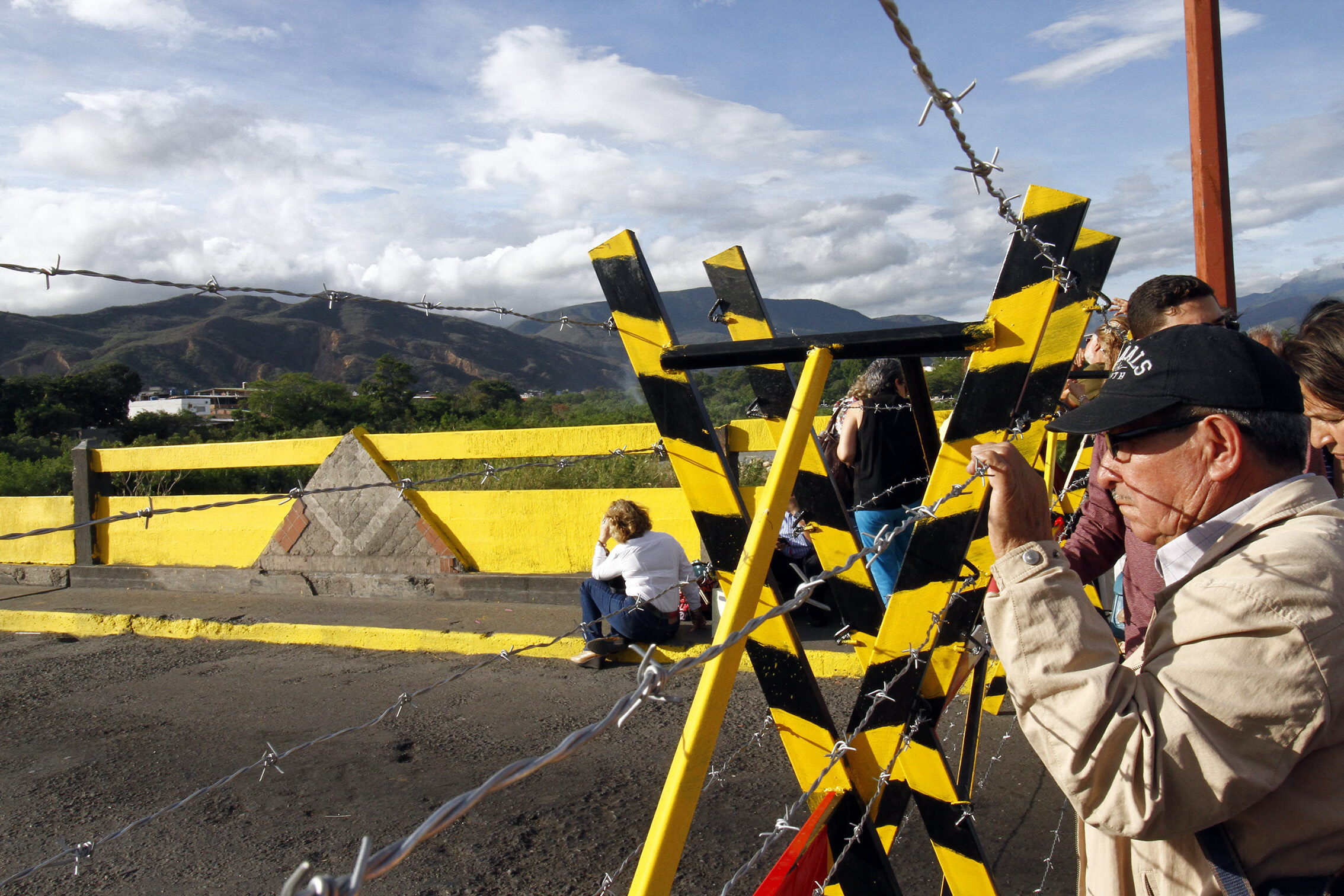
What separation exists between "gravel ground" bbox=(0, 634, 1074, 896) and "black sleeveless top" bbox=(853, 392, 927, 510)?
3.70ft

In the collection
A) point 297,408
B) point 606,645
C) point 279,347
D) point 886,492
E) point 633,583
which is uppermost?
point 279,347

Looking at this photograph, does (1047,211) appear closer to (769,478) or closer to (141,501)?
(769,478)

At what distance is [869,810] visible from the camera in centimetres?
205

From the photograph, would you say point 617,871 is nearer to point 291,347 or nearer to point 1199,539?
point 1199,539

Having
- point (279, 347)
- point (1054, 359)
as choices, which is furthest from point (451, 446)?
point (279, 347)

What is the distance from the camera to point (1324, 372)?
248 cm

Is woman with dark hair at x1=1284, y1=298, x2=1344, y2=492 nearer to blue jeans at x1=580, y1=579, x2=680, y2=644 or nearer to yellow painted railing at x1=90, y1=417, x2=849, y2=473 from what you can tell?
yellow painted railing at x1=90, y1=417, x2=849, y2=473

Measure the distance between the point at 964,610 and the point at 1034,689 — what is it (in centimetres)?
84

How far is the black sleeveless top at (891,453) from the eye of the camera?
4.51 m

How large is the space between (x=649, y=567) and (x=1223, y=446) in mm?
4435

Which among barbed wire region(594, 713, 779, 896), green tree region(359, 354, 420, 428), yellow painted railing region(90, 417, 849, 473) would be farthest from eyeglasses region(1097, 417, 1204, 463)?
green tree region(359, 354, 420, 428)

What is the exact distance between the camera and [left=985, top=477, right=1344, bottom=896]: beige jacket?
1.09 metres

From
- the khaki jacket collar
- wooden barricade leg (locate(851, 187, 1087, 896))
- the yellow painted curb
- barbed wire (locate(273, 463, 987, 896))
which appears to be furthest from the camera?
the yellow painted curb

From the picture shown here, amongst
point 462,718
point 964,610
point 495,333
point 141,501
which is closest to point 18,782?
point 462,718
